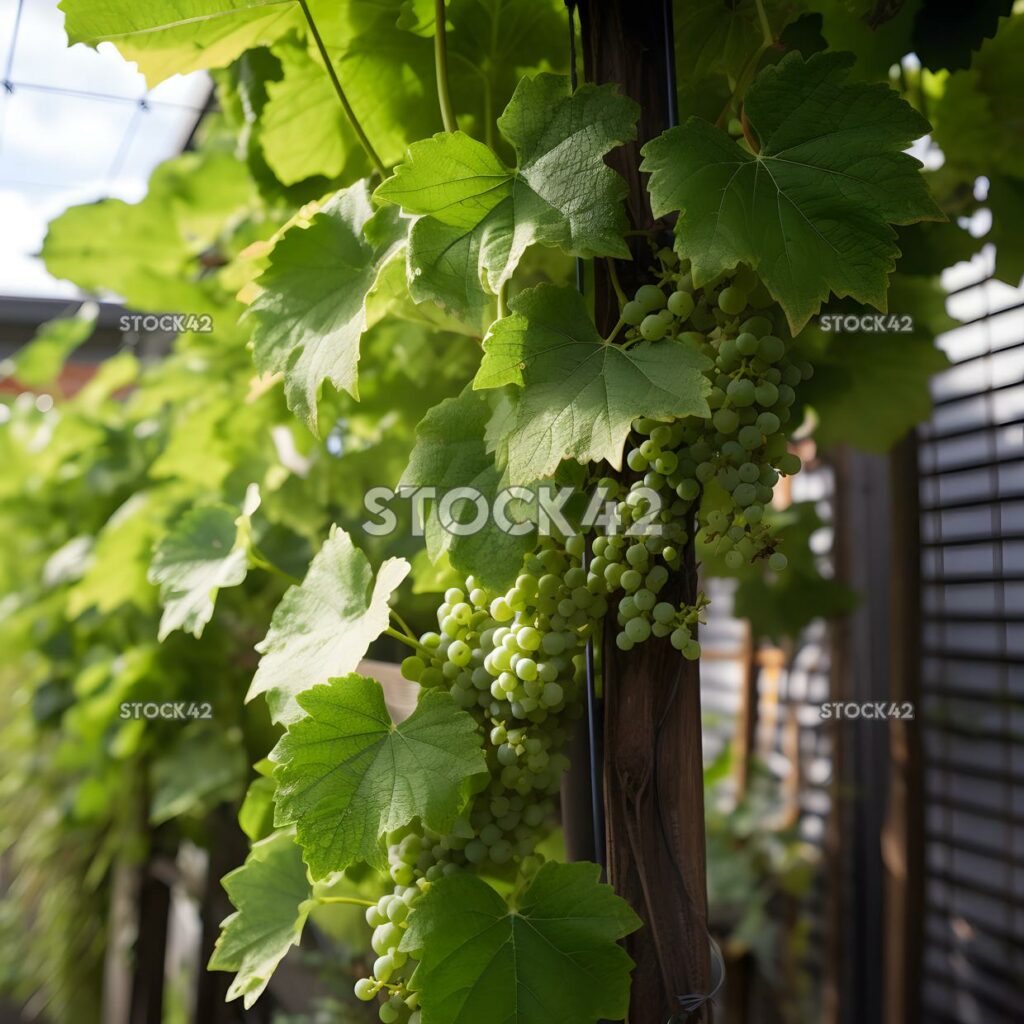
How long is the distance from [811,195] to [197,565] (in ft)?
1.73

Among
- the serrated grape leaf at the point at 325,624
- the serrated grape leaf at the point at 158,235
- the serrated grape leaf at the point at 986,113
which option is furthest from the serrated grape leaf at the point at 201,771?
the serrated grape leaf at the point at 986,113

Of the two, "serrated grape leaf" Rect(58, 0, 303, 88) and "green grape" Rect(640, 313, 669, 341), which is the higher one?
"serrated grape leaf" Rect(58, 0, 303, 88)

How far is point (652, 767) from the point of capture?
22.1 inches

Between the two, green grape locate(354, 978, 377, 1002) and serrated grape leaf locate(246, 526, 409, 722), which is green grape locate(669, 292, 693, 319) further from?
green grape locate(354, 978, 377, 1002)

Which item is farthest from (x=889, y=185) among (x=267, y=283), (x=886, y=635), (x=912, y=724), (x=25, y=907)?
(x=25, y=907)

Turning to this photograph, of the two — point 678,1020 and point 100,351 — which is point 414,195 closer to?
→ point 678,1020

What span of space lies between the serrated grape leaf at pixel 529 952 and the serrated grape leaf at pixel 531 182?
1.10ft

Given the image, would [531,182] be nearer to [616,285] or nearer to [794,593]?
[616,285]

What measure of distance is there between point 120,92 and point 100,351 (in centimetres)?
90

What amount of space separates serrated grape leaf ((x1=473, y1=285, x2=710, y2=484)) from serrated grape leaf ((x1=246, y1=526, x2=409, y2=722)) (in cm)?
12

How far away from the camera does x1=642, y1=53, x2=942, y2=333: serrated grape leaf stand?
49 centimetres

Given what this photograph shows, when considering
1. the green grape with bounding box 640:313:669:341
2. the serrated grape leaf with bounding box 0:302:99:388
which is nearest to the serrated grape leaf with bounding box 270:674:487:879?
the green grape with bounding box 640:313:669:341

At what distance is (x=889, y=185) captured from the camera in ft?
1.63

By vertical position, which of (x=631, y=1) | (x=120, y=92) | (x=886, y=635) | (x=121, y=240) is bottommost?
(x=886, y=635)
